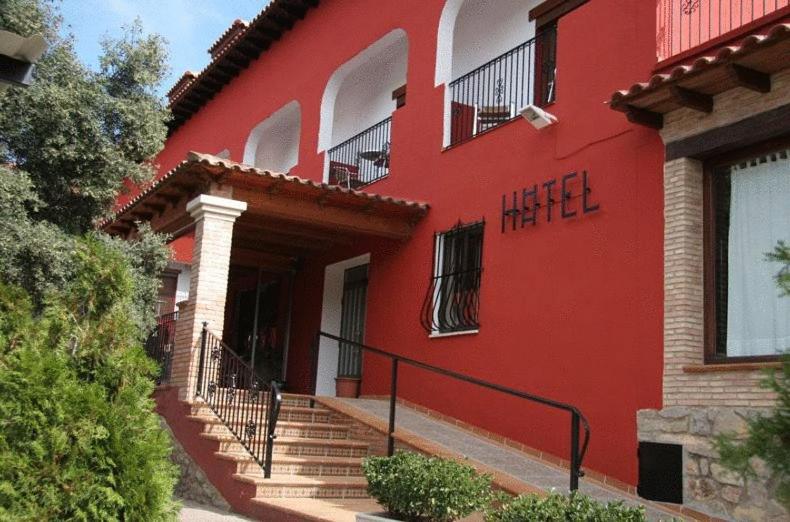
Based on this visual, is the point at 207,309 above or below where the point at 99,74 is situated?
below

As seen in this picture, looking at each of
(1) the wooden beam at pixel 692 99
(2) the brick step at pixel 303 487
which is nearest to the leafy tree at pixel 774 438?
(1) the wooden beam at pixel 692 99

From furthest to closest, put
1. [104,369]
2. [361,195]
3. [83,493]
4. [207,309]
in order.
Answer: [361,195] → [207,309] → [104,369] → [83,493]

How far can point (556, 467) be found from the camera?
8328 mm

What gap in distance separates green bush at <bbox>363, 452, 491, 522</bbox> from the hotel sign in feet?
11.8

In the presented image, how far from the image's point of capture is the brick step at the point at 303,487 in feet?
25.5

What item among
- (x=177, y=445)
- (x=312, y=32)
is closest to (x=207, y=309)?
(x=177, y=445)

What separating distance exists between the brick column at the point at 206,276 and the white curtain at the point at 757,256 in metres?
5.47

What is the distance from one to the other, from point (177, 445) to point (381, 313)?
3.70m

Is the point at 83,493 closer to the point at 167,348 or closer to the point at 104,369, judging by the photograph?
the point at 104,369

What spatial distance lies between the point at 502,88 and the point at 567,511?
7378 millimetres

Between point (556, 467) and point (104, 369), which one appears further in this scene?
point (556, 467)

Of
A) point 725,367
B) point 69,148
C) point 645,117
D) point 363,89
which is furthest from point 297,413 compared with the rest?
point 363,89

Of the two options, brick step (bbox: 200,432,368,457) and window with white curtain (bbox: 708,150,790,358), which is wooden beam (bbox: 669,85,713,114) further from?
brick step (bbox: 200,432,368,457)

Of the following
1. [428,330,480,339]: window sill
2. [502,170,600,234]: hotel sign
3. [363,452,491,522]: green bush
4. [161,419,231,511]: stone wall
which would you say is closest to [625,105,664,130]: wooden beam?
[502,170,600,234]: hotel sign
